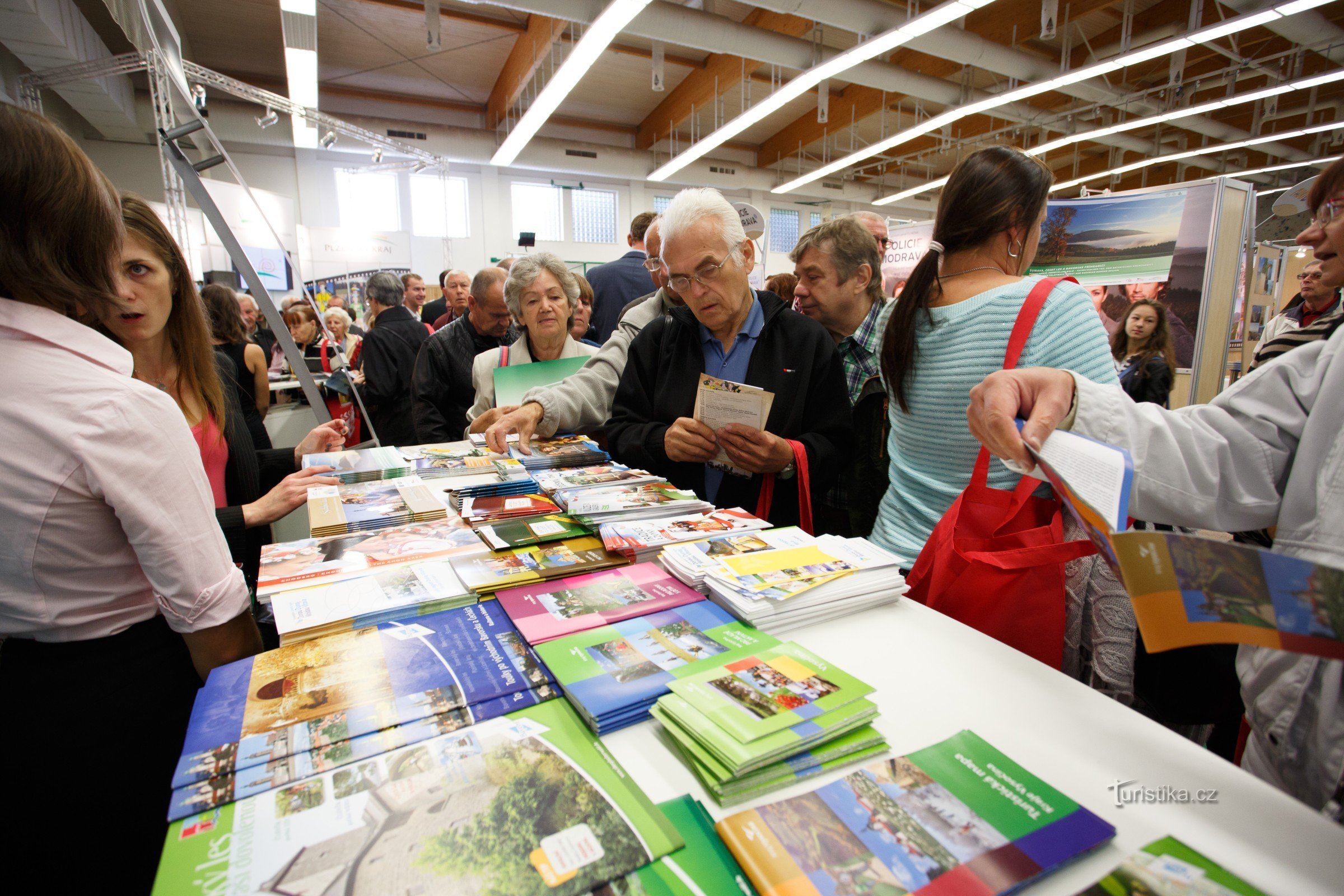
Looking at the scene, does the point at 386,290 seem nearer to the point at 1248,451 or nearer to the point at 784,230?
the point at 1248,451

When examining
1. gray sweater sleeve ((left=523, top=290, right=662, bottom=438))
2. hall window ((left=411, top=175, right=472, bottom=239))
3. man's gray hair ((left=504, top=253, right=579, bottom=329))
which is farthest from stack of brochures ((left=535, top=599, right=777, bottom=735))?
hall window ((left=411, top=175, right=472, bottom=239))

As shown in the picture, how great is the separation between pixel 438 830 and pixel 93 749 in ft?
2.75

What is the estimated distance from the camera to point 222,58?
9359 mm

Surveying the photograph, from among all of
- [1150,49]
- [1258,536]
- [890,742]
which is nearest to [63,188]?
[890,742]

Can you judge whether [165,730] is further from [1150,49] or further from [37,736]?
[1150,49]

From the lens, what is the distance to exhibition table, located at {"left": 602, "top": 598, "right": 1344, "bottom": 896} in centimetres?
61

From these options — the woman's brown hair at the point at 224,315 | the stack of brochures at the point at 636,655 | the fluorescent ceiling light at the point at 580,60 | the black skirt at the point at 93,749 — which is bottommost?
the black skirt at the point at 93,749

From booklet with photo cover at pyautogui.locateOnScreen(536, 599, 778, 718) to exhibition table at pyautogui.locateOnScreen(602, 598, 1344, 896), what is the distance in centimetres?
5

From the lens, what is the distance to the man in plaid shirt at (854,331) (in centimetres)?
214

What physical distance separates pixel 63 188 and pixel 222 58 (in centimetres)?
1160

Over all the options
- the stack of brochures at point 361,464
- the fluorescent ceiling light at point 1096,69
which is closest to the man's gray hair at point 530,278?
the stack of brochures at point 361,464

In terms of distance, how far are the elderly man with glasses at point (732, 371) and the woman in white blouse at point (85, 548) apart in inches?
47.1

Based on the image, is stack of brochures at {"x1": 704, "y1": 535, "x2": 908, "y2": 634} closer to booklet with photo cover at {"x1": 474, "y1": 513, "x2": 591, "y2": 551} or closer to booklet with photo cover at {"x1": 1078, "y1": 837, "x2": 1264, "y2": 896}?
booklet with photo cover at {"x1": 474, "y1": 513, "x2": 591, "y2": 551}

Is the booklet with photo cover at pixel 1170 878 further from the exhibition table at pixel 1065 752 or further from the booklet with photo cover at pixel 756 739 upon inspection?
the booklet with photo cover at pixel 756 739
